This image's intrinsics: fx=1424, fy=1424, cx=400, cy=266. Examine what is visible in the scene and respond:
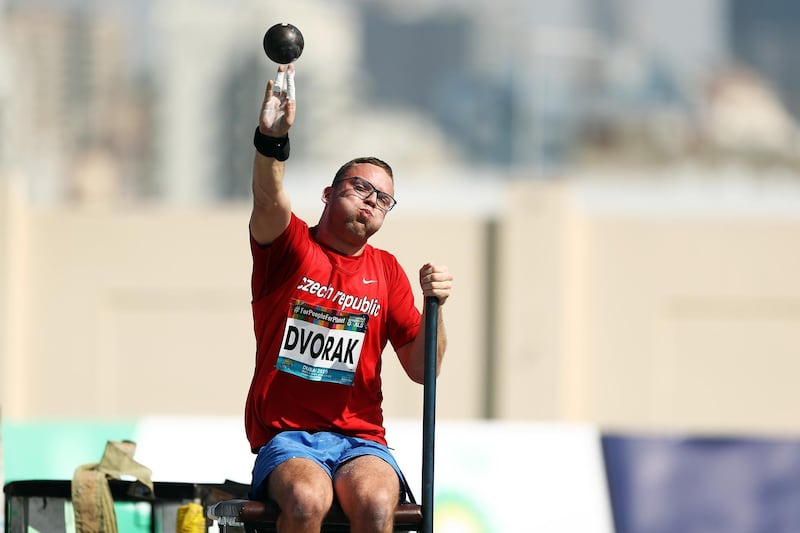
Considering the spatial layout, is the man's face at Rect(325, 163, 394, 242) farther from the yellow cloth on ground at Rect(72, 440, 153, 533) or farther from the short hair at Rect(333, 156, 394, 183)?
the yellow cloth on ground at Rect(72, 440, 153, 533)

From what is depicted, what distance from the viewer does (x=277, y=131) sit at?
3.81 m

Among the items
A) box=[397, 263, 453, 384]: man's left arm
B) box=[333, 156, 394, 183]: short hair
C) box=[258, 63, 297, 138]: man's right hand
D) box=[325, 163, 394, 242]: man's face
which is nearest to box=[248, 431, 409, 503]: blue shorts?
box=[397, 263, 453, 384]: man's left arm

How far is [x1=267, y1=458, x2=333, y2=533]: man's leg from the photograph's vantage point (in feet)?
12.5

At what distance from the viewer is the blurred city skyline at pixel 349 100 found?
2691cm

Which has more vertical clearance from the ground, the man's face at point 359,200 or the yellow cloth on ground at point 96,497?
the man's face at point 359,200

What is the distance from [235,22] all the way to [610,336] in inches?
1148

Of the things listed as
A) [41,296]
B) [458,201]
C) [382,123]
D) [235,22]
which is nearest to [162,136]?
[235,22]

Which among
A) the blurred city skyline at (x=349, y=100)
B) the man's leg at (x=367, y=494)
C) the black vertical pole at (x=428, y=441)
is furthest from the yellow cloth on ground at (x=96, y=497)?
the blurred city skyline at (x=349, y=100)

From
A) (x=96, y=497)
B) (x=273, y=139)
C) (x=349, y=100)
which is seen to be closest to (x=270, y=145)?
(x=273, y=139)

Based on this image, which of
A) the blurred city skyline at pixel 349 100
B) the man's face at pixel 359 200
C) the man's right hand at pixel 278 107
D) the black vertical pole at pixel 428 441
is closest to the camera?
the man's right hand at pixel 278 107

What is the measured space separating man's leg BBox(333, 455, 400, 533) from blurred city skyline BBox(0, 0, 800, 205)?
49.3 feet

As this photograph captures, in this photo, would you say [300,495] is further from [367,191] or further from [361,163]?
[361,163]

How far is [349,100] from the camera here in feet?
118

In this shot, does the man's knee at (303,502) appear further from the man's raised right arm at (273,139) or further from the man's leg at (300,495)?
the man's raised right arm at (273,139)
